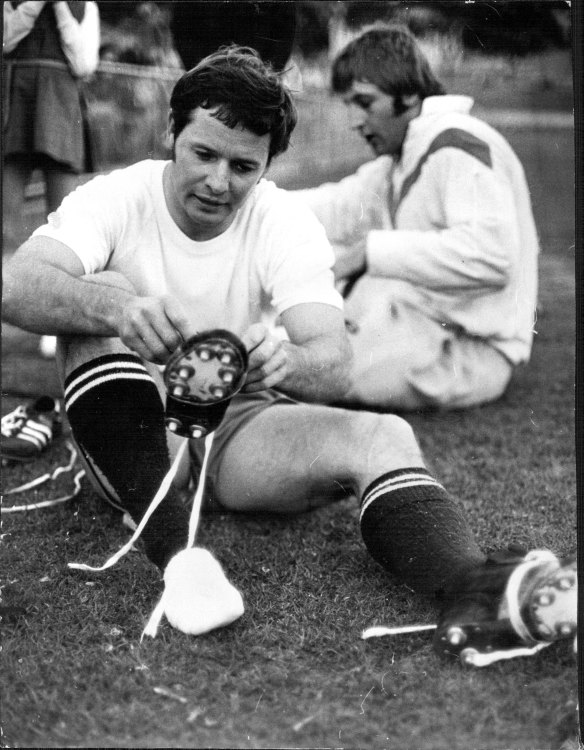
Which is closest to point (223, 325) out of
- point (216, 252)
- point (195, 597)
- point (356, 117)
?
point (216, 252)

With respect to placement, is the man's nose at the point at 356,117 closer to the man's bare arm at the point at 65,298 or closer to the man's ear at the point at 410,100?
the man's ear at the point at 410,100

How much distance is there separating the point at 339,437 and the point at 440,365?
33.9 inches

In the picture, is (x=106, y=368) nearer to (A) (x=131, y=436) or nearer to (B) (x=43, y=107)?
(A) (x=131, y=436)

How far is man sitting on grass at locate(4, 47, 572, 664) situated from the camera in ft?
4.82

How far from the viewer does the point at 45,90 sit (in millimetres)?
2131

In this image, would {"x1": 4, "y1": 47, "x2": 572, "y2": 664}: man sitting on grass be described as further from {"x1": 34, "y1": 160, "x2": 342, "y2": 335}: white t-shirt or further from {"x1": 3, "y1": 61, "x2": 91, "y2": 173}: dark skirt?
{"x1": 3, "y1": 61, "x2": 91, "y2": 173}: dark skirt

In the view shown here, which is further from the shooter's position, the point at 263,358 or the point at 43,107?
the point at 43,107

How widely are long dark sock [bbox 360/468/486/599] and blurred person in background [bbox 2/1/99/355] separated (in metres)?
1.02

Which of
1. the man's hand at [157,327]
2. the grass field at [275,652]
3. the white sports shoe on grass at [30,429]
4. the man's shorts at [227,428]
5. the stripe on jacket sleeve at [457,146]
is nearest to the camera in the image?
the grass field at [275,652]

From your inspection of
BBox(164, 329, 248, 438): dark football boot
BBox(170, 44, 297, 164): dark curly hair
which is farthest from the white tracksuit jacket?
BBox(164, 329, 248, 438): dark football boot

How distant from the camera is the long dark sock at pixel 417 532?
1.42 m

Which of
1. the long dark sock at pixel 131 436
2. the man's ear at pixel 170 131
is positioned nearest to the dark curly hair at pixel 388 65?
the man's ear at pixel 170 131

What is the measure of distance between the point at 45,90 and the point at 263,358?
Result: 1093 millimetres

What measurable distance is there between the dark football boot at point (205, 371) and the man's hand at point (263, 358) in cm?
6
